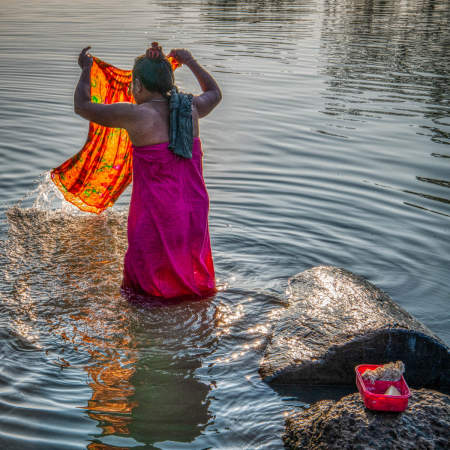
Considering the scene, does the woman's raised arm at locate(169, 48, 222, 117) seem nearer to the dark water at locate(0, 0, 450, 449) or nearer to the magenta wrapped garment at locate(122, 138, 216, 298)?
the magenta wrapped garment at locate(122, 138, 216, 298)

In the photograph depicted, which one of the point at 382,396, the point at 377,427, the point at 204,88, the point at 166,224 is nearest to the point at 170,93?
the point at 204,88

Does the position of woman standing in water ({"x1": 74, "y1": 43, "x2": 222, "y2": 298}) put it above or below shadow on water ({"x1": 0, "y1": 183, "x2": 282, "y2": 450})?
above

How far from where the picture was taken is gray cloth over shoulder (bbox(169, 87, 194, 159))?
438 centimetres

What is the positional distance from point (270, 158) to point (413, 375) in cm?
563

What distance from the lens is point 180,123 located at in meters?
4.38

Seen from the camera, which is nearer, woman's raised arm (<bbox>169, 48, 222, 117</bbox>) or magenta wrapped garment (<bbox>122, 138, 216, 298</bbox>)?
magenta wrapped garment (<bbox>122, 138, 216, 298</bbox>)

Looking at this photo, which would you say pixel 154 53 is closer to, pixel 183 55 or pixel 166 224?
pixel 183 55

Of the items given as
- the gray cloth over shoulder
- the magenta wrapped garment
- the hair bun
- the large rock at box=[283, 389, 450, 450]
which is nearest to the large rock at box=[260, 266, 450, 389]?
the large rock at box=[283, 389, 450, 450]

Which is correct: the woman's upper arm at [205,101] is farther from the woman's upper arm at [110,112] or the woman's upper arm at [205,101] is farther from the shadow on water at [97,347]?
the shadow on water at [97,347]

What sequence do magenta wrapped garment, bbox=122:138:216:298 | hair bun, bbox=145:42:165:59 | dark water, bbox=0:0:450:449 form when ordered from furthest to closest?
magenta wrapped garment, bbox=122:138:216:298, hair bun, bbox=145:42:165:59, dark water, bbox=0:0:450:449

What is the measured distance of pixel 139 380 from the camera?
13.2 ft

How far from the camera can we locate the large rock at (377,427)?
3049 mm

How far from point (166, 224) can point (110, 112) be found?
972 millimetres

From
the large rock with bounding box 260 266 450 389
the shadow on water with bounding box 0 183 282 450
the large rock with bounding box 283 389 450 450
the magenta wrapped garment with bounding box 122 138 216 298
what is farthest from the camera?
the magenta wrapped garment with bounding box 122 138 216 298
